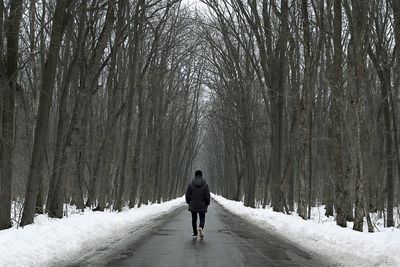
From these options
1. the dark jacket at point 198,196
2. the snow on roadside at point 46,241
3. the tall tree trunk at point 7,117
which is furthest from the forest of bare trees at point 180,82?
the dark jacket at point 198,196

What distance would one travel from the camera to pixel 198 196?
47.0ft

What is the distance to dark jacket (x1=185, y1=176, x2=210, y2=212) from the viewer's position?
14234mm

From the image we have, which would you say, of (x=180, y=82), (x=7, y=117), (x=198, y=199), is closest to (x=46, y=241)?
(x=7, y=117)

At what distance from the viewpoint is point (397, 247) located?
8.93 meters

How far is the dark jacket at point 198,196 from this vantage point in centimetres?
1423

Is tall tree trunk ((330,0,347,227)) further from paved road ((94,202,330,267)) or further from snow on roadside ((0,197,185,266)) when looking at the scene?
snow on roadside ((0,197,185,266))

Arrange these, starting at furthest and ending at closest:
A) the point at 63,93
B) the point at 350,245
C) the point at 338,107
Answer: the point at 63,93
the point at 338,107
the point at 350,245

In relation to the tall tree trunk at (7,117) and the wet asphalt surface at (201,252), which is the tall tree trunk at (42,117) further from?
the wet asphalt surface at (201,252)

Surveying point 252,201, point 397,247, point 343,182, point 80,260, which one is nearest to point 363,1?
point 343,182

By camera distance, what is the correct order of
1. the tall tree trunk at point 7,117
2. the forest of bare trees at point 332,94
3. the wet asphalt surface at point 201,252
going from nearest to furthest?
the wet asphalt surface at point 201,252 → the tall tree trunk at point 7,117 → the forest of bare trees at point 332,94

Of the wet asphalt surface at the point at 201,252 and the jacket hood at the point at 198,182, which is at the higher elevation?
the jacket hood at the point at 198,182

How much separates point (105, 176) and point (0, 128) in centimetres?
1185

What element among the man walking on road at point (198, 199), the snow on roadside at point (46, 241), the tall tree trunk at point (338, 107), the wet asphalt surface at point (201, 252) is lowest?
the wet asphalt surface at point (201, 252)

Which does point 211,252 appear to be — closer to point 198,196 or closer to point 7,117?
point 198,196
